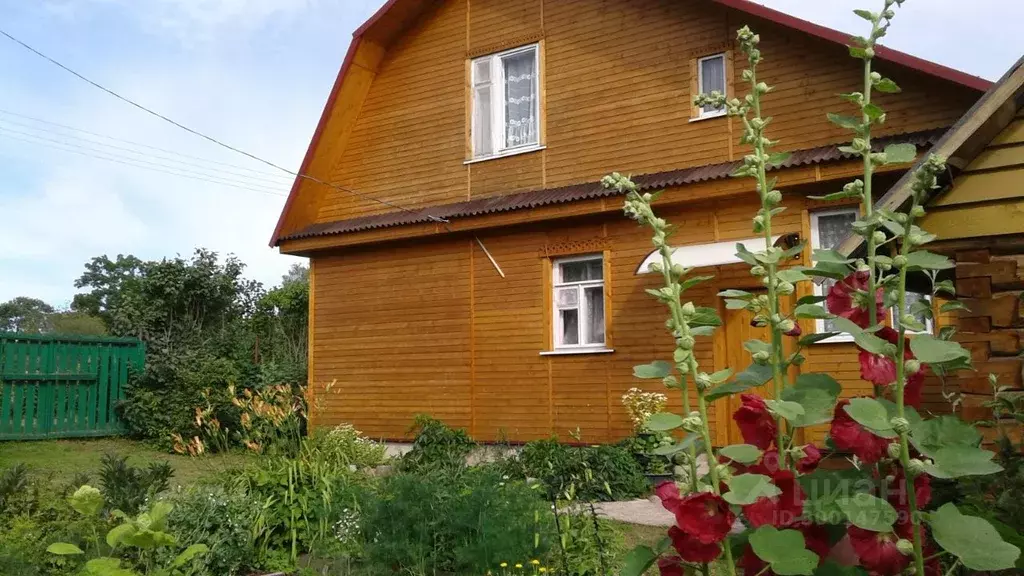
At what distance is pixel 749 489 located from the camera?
4.03 feet

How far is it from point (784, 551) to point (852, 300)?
483mm

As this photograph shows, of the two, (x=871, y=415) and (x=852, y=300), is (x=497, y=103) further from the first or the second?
(x=871, y=415)

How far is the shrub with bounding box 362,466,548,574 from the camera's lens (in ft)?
14.3

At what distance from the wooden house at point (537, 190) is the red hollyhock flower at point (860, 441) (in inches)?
289

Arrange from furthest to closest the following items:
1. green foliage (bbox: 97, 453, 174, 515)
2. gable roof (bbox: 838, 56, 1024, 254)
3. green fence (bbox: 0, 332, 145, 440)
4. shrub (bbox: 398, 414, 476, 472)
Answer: green fence (bbox: 0, 332, 145, 440)
shrub (bbox: 398, 414, 476, 472)
green foliage (bbox: 97, 453, 174, 515)
gable roof (bbox: 838, 56, 1024, 254)

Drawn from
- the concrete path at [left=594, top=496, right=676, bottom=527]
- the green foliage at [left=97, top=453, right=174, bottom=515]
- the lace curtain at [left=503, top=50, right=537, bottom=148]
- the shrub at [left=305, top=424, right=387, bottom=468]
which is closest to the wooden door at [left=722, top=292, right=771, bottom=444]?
the concrete path at [left=594, top=496, right=676, bottom=527]

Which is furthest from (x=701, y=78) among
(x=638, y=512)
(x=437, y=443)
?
(x=437, y=443)

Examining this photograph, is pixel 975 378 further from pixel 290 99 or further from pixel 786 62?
pixel 290 99

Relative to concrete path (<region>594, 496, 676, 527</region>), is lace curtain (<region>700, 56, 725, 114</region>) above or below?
above

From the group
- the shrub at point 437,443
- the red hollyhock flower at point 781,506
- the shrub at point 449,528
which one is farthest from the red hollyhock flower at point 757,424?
the shrub at point 437,443

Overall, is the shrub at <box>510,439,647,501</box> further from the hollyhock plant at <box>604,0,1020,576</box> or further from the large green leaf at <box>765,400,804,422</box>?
the large green leaf at <box>765,400,804,422</box>

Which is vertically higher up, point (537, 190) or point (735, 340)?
point (537, 190)

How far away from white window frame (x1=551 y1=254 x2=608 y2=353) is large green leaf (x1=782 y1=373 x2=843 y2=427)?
29.2ft

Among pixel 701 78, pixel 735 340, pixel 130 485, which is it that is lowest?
pixel 130 485
